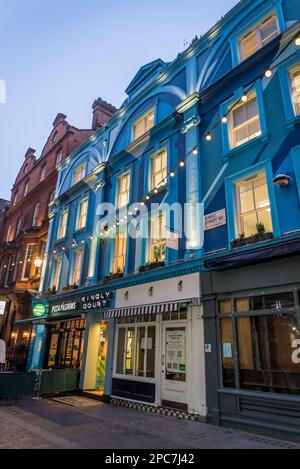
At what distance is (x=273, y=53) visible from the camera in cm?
960

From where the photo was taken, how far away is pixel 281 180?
8.07 m

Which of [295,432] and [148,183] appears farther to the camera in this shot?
[148,183]

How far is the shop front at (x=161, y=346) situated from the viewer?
8.98 meters

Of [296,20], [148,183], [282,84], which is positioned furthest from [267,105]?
[148,183]

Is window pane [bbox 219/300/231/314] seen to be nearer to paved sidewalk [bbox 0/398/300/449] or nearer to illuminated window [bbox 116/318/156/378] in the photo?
paved sidewalk [bbox 0/398/300/449]

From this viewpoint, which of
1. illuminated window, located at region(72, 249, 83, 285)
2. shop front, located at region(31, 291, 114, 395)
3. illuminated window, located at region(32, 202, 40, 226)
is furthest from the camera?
illuminated window, located at region(32, 202, 40, 226)

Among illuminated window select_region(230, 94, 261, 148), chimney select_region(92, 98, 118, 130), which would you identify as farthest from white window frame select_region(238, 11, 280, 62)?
chimney select_region(92, 98, 118, 130)

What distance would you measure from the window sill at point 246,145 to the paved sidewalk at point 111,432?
7503 millimetres

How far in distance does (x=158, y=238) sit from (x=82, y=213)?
718 centimetres

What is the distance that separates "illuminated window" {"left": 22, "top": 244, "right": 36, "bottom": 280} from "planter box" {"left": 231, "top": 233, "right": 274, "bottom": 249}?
17.4m

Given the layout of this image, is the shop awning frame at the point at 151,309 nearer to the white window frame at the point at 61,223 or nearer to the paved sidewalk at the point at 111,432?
the paved sidewalk at the point at 111,432

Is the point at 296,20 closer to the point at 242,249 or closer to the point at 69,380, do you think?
the point at 242,249

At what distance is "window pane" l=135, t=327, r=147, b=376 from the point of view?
10.9 metres
